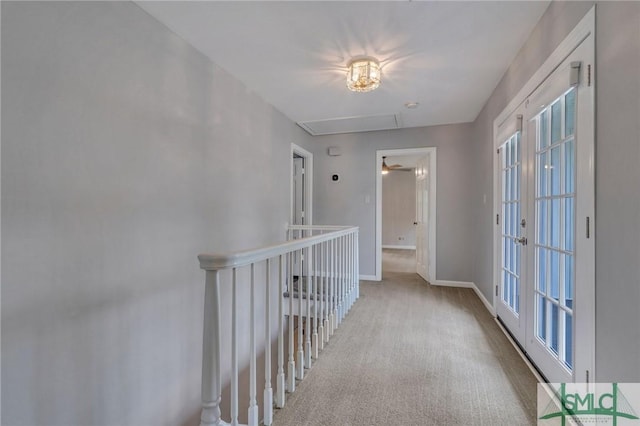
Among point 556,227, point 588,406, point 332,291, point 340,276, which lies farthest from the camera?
point 340,276

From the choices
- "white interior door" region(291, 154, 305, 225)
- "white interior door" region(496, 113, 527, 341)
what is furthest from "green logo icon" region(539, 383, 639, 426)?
"white interior door" region(291, 154, 305, 225)

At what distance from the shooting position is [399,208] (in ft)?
28.6

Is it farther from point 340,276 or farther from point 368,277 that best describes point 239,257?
point 368,277

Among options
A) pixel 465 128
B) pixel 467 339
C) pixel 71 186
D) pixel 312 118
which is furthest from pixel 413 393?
pixel 465 128

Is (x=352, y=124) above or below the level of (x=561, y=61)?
above

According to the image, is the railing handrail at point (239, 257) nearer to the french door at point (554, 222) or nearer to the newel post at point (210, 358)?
the newel post at point (210, 358)

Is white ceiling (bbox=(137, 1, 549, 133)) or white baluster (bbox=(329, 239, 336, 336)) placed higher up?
white ceiling (bbox=(137, 1, 549, 133))

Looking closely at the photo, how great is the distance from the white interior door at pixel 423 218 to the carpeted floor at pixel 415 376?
5.32ft

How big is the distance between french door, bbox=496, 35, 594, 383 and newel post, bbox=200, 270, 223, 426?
1.72 m

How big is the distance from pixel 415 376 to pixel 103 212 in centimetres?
223

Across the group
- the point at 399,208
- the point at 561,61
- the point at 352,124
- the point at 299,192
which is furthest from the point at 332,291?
the point at 399,208

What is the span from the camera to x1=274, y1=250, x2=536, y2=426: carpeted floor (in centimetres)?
164

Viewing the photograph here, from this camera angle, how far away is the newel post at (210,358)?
1.18m

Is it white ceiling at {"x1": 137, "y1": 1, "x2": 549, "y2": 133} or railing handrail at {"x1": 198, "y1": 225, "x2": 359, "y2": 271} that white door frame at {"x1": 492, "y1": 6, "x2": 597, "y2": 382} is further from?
railing handrail at {"x1": 198, "y1": 225, "x2": 359, "y2": 271}
